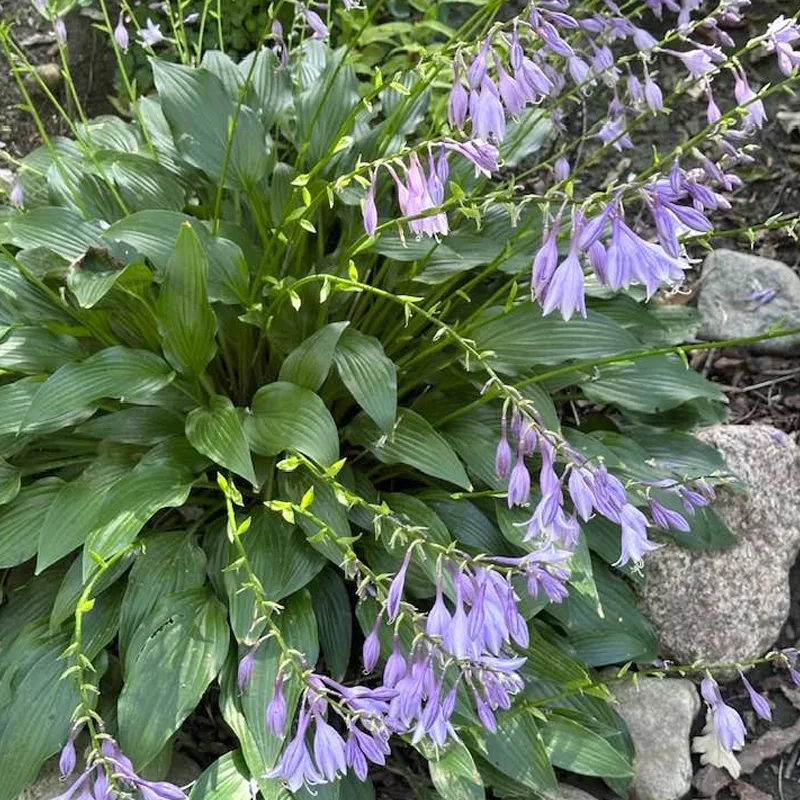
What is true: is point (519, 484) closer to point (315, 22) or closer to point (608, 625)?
point (608, 625)

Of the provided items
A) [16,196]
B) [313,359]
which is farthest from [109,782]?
[16,196]

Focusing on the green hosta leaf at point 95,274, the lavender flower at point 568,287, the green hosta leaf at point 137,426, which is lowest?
the green hosta leaf at point 137,426

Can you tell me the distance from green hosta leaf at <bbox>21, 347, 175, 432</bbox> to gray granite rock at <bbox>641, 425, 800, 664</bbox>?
173 centimetres

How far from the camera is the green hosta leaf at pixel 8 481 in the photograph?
Result: 9.07ft

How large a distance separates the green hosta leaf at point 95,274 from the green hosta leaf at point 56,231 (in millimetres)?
131

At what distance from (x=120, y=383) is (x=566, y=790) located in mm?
1775

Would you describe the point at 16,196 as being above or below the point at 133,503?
above

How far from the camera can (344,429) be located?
3.02 metres

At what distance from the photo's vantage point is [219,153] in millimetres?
3182

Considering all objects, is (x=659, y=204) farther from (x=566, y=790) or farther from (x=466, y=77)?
(x=566, y=790)

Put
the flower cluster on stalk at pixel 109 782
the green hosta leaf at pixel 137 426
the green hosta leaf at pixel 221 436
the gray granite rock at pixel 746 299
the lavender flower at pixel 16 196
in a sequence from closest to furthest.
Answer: the flower cluster on stalk at pixel 109 782 → the green hosta leaf at pixel 221 436 → the green hosta leaf at pixel 137 426 → the lavender flower at pixel 16 196 → the gray granite rock at pixel 746 299

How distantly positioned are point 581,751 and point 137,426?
1596 mm

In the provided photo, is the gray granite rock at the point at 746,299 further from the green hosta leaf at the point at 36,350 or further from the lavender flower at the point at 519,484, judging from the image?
the green hosta leaf at the point at 36,350

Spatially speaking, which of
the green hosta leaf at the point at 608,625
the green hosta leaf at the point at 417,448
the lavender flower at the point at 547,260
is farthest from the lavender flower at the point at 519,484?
the green hosta leaf at the point at 608,625
